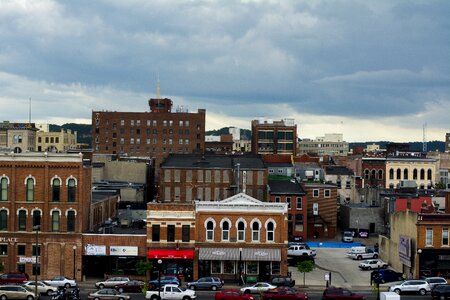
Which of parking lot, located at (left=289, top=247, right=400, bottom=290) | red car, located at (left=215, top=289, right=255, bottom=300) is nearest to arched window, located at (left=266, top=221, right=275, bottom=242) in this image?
parking lot, located at (left=289, top=247, right=400, bottom=290)

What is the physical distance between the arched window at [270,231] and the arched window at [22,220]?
24.9 metres

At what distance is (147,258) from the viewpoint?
82.8 metres

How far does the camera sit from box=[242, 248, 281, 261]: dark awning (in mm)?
82250

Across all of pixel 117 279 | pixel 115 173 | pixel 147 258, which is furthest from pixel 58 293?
pixel 115 173

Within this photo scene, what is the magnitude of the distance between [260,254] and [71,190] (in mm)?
20466

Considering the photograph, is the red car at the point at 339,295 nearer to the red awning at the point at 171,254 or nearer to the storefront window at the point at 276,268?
the storefront window at the point at 276,268

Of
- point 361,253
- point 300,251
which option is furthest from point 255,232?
point 361,253

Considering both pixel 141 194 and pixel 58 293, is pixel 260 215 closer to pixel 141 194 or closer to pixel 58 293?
pixel 58 293

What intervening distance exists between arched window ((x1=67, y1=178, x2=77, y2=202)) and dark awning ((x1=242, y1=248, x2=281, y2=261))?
60.1 ft

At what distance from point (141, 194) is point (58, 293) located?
2314 inches

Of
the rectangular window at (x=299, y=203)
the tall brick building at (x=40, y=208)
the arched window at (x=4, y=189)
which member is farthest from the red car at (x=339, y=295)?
the rectangular window at (x=299, y=203)

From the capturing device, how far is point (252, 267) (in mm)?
83250

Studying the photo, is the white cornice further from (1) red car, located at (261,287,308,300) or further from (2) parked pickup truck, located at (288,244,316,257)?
(2) parked pickup truck, located at (288,244,316,257)

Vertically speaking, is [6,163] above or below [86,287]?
above
